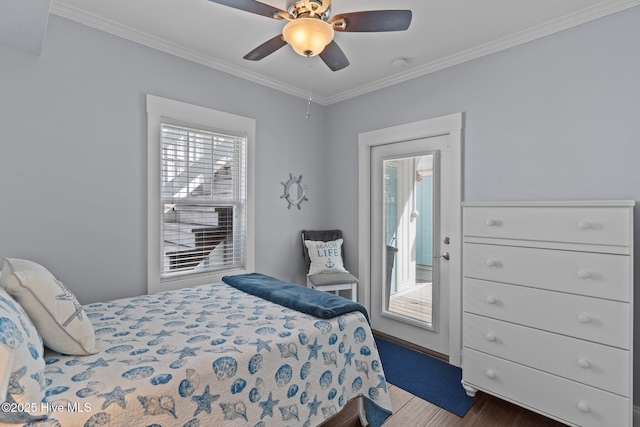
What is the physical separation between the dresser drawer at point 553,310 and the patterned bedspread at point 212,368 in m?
0.88

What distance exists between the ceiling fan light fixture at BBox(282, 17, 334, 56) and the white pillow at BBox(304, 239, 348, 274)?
7.21ft

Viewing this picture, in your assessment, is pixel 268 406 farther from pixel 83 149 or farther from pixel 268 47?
pixel 83 149

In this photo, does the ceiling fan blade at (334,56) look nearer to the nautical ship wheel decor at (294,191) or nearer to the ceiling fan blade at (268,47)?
the ceiling fan blade at (268,47)

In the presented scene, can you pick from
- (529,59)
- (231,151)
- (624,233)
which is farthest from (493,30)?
(231,151)

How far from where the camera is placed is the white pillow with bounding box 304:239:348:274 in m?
3.48

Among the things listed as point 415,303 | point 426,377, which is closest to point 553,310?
point 426,377

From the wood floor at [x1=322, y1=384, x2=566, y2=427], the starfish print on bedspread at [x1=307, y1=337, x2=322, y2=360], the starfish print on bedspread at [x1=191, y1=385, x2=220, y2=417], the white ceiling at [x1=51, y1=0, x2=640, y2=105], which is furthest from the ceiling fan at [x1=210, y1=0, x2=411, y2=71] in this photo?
the wood floor at [x1=322, y1=384, x2=566, y2=427]

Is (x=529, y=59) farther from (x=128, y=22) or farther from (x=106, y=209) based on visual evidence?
(x=106, y=209)

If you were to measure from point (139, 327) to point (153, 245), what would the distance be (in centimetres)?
97

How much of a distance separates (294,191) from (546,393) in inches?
107

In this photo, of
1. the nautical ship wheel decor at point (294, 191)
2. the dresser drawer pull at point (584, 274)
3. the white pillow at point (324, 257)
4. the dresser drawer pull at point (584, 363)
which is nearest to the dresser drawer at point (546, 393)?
the dresser drawer pull at point (584, 363)

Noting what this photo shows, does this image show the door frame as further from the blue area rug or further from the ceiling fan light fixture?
the ceiling fan light fixture

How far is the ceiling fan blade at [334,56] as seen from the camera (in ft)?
6.40

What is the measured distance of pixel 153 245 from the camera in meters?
2.62
